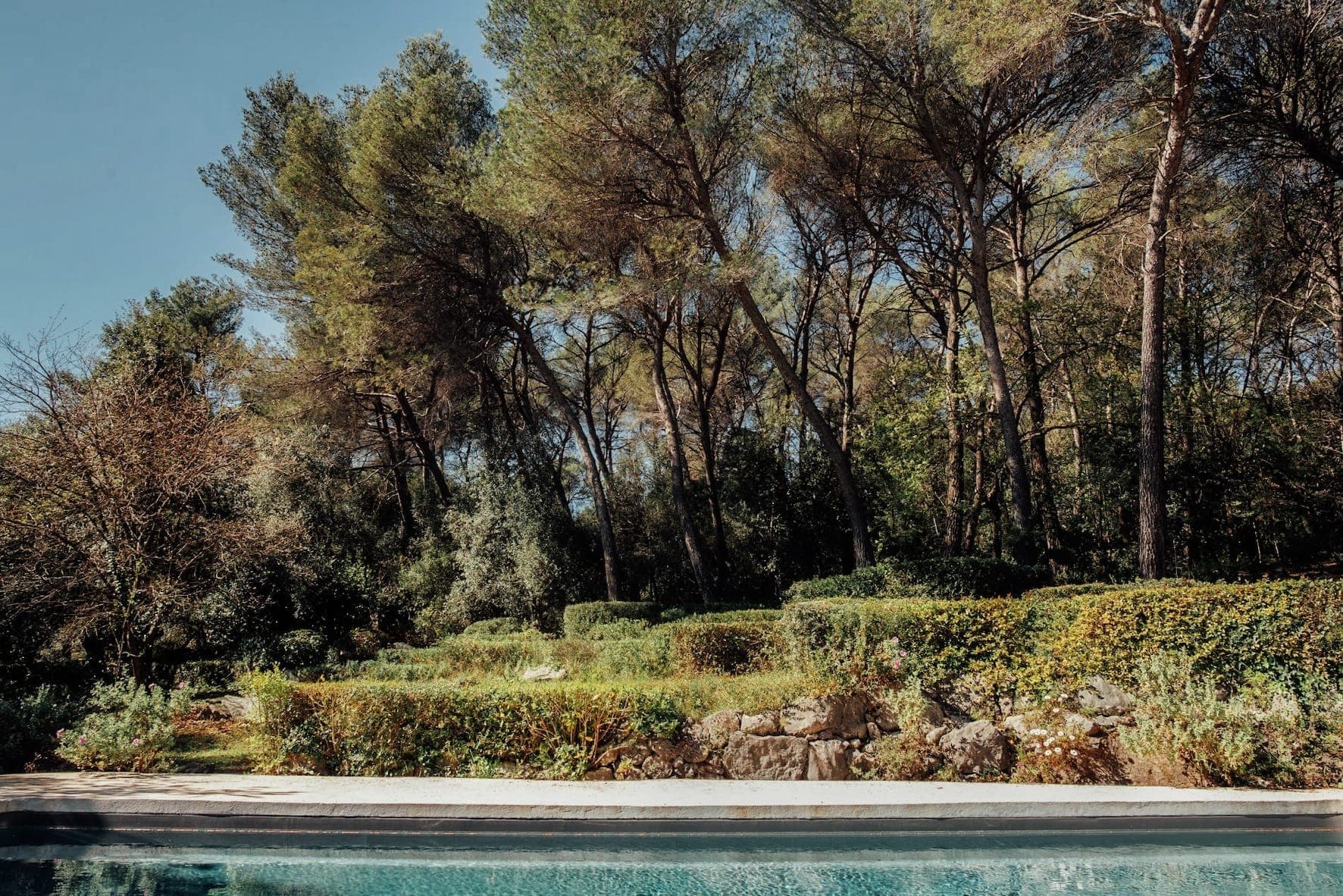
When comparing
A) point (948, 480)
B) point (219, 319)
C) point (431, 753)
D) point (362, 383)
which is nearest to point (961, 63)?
point (948, 480)

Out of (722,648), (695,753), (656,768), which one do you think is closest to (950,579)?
(722,648)

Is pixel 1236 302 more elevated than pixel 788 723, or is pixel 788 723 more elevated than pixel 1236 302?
pixel 1236 302

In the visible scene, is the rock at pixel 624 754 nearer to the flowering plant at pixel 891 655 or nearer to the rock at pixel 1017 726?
the flowering plant at pixel 891 655

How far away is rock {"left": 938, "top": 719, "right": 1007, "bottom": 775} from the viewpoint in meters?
6.70

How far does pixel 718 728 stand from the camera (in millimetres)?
6895

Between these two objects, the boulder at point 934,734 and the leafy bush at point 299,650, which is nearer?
the boulder at point 934,734

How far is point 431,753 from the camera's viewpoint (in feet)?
22.6

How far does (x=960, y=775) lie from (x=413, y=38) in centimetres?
1818

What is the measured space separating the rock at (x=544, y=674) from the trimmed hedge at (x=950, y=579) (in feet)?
11.6

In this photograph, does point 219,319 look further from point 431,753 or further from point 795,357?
point 431,753

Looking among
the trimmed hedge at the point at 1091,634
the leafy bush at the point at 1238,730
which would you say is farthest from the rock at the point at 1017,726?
the leafy bush at the point at 1238,730

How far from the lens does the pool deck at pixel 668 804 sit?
5672 millimetres

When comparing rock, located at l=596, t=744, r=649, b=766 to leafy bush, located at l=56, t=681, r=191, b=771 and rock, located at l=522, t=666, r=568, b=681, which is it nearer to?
rock, located at l=522, t=666, r=568, b=681

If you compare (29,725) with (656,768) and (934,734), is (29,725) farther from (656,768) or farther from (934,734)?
(934,734)
